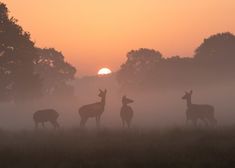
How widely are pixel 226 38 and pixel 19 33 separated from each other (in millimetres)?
40774

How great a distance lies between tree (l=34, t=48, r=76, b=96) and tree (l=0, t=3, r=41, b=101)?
20181 mm

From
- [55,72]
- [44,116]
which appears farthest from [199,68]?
[44,116]

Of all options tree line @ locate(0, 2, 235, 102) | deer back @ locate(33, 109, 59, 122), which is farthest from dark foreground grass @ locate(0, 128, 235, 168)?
tree line @ locate(0, 2, 235, 102)

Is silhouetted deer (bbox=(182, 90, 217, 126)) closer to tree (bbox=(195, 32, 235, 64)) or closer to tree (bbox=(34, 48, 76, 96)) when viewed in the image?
tree (bbox=(34, 48, 76, 96))

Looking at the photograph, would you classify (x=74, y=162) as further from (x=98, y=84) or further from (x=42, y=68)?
(x=98, y=84)

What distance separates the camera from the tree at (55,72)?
6556 centimetres

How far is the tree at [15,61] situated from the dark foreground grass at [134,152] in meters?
25.6

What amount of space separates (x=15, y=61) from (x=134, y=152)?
1213 inches

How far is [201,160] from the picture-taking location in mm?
12328

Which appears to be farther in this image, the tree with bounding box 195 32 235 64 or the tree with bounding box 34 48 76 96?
the tree with bounding box 195 32 235 64

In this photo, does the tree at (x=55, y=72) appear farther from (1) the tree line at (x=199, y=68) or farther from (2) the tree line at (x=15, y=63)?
(2) the tree line at (x=15, y=63)

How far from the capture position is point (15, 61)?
42.5 meters

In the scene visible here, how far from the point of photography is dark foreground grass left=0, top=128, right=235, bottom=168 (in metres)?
12.5

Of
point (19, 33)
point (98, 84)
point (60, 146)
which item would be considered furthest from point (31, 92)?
point (98, 84)
